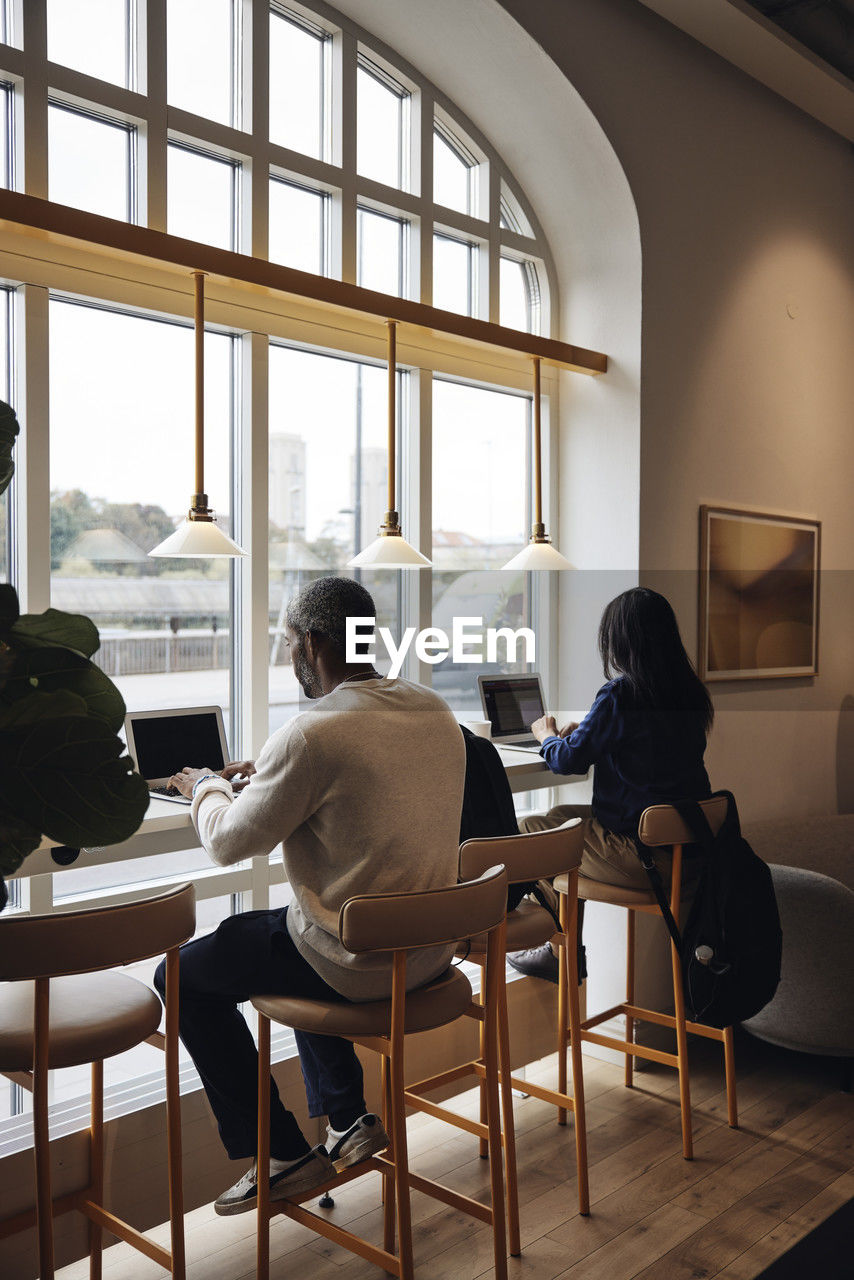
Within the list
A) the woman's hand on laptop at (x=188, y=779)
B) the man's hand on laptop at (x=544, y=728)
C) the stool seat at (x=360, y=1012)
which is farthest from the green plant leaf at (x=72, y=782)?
the man's hand on laptop at (x=544, y=728)

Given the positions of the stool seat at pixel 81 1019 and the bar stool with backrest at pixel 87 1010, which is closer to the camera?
the bar stool with backrest at pixel 87 1010

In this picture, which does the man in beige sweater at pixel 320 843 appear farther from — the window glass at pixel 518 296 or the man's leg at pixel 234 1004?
the window glass at pixel 518 296

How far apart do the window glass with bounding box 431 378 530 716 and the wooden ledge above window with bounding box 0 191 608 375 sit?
244 mm

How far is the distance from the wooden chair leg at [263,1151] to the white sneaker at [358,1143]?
18cm

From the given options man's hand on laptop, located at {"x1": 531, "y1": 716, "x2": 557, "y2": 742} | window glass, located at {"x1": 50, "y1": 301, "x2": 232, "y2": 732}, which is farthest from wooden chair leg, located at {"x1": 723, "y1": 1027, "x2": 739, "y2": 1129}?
window glass, located at {"x1": 50, "y1": 301, "x2": 232, "y2": 732}

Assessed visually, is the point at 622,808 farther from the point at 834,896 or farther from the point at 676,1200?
the point at 676,1200

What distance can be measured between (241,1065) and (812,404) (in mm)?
3356

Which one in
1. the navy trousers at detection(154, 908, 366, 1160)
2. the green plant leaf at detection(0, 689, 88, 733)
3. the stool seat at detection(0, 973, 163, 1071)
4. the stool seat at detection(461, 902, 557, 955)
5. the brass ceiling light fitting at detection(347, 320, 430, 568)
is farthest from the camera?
the brass ceiling light fitting at detection(347, 320, 430, 568)

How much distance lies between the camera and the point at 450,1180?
2.70 m

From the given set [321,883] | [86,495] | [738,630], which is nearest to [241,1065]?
[321,883]

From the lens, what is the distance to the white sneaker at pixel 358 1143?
2227 millimetres

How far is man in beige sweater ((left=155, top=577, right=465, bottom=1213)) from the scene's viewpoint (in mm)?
1961

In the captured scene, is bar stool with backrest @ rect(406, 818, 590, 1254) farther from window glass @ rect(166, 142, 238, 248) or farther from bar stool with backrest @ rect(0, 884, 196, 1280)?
window glass @ rect(166, 142, 238, 248)

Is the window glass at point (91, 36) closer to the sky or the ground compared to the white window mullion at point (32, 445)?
closer to the sky
